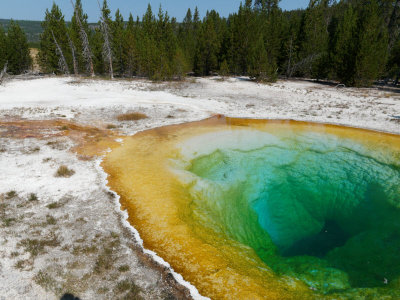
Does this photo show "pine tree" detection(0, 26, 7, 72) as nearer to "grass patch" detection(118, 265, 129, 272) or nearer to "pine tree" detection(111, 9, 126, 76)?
"pine tree" detection(111, 9, 126, 76)

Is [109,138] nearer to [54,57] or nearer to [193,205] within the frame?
[193,205]

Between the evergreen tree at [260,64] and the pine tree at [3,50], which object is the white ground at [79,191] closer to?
the evergreen tree at [260,64]

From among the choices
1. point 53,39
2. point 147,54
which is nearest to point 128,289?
point 147,54

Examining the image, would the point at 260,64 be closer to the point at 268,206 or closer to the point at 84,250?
the point at 268,206

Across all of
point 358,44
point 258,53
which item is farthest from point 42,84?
point 358,44

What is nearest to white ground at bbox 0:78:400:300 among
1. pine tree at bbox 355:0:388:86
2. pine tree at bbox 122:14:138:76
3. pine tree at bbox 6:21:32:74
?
pine tree at bbox 355:0:388:86

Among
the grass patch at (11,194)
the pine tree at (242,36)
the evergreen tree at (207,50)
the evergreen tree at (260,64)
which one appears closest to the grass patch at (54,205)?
the grass patch at (11,194)
